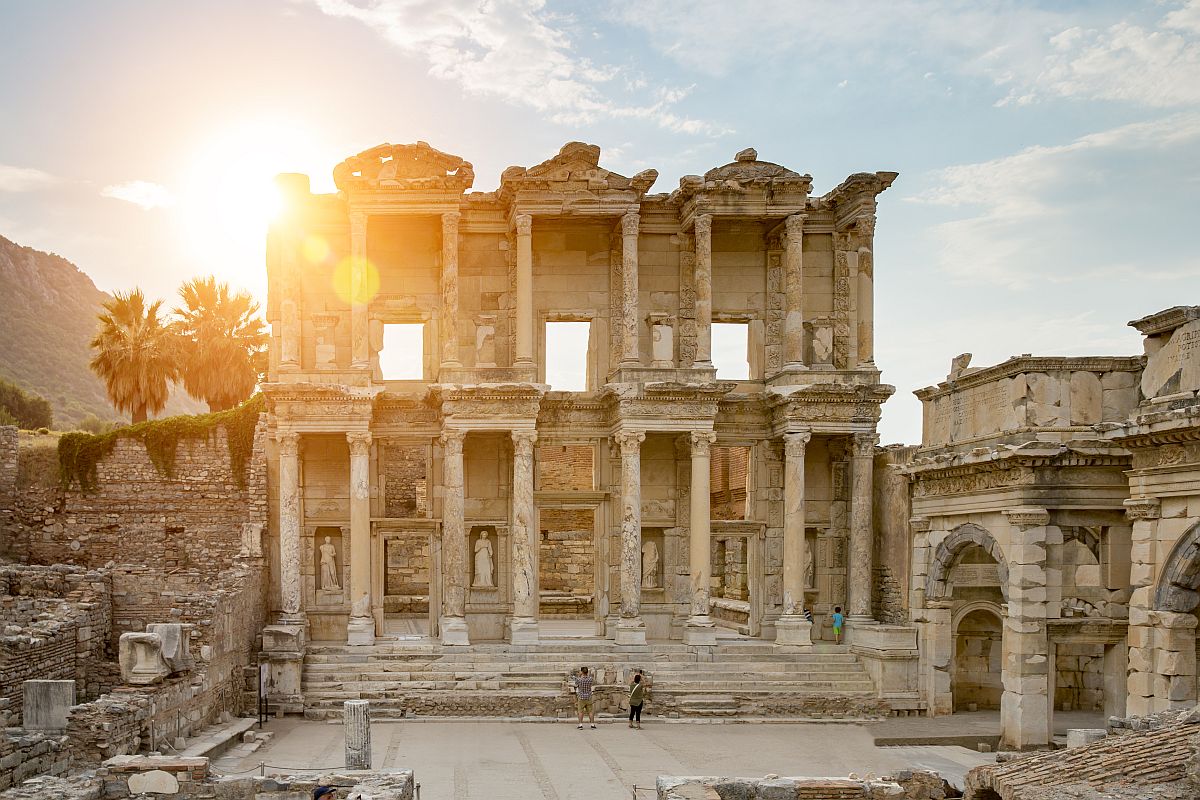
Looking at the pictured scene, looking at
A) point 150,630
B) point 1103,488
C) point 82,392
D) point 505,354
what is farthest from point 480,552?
point 82,392

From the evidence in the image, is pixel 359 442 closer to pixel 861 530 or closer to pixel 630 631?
pixel 630 631

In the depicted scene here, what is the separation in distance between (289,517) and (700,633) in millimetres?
9952

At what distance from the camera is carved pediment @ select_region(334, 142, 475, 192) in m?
25.7

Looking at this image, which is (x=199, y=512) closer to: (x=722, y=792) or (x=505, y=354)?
(x=505, y=354)

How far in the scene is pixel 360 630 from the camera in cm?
2477

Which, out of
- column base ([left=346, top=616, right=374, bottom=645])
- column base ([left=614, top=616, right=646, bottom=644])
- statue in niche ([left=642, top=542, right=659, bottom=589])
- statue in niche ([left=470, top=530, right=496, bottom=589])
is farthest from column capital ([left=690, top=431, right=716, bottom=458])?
column base ([left=346, top=616, right=374, bottom=645])

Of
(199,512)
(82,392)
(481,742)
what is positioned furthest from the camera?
(82,392)

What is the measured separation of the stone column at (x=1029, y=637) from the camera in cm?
1883

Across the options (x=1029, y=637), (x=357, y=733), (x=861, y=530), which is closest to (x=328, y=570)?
(x=357, y=733)

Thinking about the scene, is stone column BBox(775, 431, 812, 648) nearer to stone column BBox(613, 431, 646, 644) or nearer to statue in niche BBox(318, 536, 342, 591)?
stone column BBox(613, 431, 646, 644)

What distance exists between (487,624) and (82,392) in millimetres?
56648

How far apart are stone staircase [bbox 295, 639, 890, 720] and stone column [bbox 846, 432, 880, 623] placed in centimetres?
155

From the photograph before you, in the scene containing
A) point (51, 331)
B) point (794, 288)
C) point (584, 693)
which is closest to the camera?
point (584, 693)

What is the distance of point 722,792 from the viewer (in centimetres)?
1296
